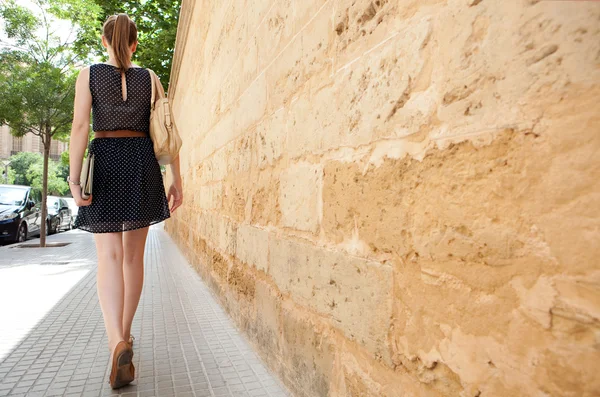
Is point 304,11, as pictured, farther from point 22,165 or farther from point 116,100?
point 22,165

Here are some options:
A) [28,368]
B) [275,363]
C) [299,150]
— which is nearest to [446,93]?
[299,150]

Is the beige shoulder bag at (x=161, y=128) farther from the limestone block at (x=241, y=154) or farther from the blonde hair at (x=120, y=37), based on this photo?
the limestone block at (x=241, y=154)

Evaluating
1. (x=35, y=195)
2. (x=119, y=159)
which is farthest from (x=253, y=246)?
(x=35, y=195)

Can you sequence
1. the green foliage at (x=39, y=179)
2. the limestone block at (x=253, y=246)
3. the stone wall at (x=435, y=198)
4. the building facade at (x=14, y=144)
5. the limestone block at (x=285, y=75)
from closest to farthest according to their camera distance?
1. the stone wall at (x=435, y=198)
2. the limestone block at (x=285, y=75)
3. the limestone block at (x=253, y=246)
4. the green foliage at (x=39, y=179)
5. the building facade at (x=14, y=144)

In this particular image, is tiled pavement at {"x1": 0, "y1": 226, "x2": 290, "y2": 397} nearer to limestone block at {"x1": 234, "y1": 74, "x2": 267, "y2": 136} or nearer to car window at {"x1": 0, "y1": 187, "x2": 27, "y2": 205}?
limestone block at {"x1": 234, "y1": 74, "x2": 267, "y2": 136}

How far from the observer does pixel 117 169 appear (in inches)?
99.7

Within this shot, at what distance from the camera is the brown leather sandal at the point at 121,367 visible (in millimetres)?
2309

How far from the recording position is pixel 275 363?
246cm

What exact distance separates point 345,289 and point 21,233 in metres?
12.7

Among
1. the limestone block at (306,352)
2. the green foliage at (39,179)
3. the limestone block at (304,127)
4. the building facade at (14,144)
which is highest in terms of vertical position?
the building facade at (14,144)

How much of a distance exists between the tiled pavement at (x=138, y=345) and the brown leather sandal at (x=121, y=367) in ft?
0.16

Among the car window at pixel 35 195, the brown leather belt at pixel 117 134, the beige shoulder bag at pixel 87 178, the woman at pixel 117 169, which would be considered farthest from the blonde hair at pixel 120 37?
the car window at pixel 35 195

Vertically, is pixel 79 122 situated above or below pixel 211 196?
above

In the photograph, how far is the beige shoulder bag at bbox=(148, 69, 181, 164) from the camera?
2.61 metres
